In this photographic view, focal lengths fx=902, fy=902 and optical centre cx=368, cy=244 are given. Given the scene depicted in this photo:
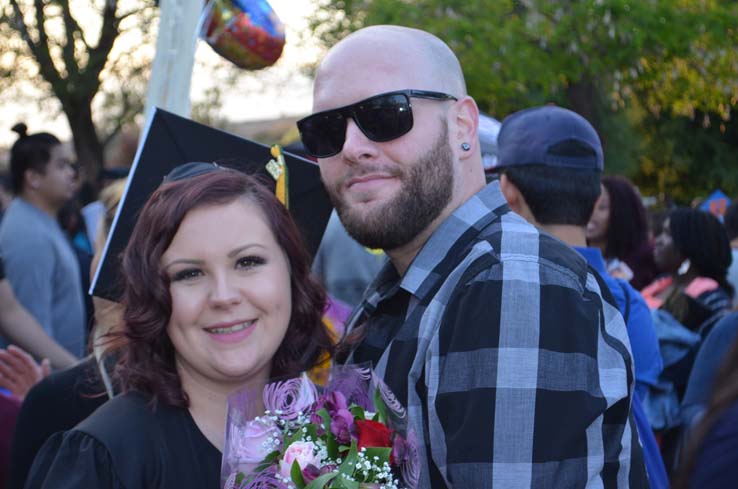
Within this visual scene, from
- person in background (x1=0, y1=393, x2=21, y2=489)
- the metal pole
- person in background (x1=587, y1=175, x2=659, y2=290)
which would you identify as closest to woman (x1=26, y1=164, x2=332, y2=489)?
person in background (x1=0, y1=393, x2=21, y2=489)

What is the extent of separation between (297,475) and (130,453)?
1.70 feet

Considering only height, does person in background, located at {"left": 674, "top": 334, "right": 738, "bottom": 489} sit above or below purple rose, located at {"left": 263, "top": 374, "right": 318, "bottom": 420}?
above

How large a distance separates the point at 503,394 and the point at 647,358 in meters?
1.77

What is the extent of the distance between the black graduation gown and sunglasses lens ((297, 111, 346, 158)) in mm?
770

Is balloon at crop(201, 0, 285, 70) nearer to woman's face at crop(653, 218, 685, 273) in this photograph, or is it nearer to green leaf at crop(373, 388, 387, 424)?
green leaf at crop(373, 388, 387, 424)

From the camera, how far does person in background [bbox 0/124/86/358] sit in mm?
4949

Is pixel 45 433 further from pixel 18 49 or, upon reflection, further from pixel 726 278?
pixel 18 49

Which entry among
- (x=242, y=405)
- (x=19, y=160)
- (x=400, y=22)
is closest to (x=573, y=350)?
(x=242, y=405)

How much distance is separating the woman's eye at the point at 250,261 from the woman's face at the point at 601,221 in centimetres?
377

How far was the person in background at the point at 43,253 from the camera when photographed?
16.2ft

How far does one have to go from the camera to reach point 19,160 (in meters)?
5.61

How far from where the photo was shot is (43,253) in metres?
4.99

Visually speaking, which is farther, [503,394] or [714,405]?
[503,394]

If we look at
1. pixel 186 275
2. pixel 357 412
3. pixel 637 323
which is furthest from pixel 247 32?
pixel 357 412
